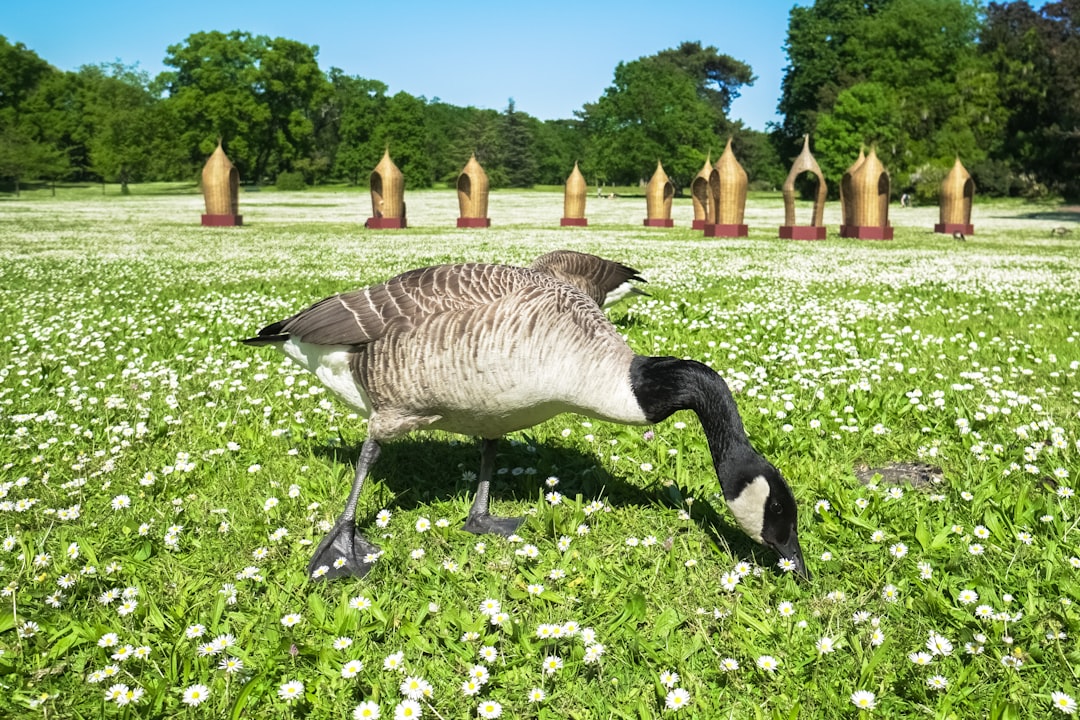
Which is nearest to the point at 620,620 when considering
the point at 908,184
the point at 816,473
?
the point at 816,473

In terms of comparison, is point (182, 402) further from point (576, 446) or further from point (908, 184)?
point (908, 184)

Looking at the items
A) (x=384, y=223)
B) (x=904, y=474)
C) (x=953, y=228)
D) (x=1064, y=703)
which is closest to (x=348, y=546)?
(x=1064, y=703)

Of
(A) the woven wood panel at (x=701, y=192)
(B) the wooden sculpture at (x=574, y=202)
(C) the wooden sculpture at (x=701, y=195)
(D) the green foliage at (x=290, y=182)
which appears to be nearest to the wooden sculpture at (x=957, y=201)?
A: (C) the wooden sculpture at (x=701, y=195)

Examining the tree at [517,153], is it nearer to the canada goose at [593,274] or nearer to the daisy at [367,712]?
the canada goose at [593,274]

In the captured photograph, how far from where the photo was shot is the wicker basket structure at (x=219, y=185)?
32.9 m

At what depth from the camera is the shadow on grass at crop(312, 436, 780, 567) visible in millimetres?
4398

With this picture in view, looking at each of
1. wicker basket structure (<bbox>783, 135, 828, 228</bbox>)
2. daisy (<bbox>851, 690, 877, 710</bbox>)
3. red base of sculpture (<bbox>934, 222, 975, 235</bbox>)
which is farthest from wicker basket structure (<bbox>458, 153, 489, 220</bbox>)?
daisy (<bbox>851, 690, 877, 710</bbox>)

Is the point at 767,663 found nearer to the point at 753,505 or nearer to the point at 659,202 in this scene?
the point at 753,505

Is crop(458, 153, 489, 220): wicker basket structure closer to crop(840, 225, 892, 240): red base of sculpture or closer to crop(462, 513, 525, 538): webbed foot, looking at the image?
crop(840, 225, 892, 240): red base of sculpture

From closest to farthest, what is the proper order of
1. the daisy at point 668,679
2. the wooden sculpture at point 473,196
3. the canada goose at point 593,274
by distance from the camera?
1. the daisy at point 668,679
2. the canada goose at point 593,274
3. the wooden sculpture at point 473,196

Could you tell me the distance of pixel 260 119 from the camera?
267 feet

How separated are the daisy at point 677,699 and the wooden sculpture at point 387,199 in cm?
3215

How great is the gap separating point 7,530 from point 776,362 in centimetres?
667

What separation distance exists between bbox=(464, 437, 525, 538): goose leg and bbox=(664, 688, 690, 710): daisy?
1530 millimetres
